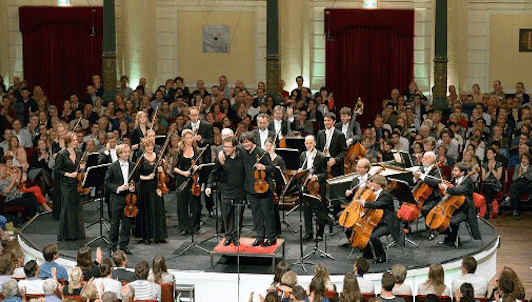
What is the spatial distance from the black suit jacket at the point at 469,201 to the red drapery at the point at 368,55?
708 cm

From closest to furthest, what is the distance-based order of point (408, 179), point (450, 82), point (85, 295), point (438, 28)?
point (85, 295)
point (408, 179)
point (438, 28)
point (450, 82)

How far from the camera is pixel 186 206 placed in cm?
1226

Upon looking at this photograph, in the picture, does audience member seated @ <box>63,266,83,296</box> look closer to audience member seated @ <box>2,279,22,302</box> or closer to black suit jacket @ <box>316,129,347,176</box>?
audience member seated @ <box>2,279,22,302</box>

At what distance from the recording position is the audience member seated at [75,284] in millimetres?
8820

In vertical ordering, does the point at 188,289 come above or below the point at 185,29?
below

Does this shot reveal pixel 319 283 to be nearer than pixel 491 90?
Yes

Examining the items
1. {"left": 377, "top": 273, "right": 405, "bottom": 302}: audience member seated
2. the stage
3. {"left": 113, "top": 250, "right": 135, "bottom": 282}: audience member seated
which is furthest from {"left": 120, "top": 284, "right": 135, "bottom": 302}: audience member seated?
{"left": 377, "top": 273, "right": 405, "bottom": 302}: audience member seated

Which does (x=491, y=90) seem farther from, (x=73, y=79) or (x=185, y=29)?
(x=73, y=79)

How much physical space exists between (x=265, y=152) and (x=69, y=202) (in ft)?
8.89

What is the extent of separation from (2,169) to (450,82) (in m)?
9.04

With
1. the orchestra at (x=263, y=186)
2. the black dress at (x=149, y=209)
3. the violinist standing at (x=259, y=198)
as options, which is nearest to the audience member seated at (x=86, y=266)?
the orchestra at (x=263, y=186)

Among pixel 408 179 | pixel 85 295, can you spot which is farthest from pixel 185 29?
pixel 85 295

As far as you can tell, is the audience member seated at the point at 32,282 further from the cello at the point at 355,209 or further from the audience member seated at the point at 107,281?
the cello at the point at 355,209

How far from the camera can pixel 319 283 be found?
333 inches
